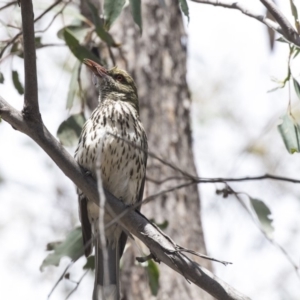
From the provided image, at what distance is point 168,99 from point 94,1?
3.12ft

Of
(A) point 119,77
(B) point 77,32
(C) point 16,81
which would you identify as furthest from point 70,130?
(B) point 77,32

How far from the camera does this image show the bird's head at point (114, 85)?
4156 millimetres

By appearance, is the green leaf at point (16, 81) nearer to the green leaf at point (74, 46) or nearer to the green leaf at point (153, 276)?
the green leaf at point (74, 46)

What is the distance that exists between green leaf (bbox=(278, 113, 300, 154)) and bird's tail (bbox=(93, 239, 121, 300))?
1.11m

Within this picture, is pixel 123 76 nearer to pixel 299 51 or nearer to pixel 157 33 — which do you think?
pixel 157 33

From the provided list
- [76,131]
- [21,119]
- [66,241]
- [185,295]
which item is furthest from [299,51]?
[185,295]

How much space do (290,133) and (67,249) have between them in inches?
58.4

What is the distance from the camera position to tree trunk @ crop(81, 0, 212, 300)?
451cm

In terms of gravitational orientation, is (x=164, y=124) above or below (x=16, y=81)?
above

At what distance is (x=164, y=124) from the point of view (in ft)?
16.0

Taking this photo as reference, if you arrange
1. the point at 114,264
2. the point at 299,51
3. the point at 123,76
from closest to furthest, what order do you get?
1. the point at 299,51
2. the point at 114,264
3. the point at 123,76

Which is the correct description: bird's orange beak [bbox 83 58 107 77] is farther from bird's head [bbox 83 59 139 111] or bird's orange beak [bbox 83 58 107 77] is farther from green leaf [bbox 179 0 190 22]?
green leaf [bbox 179 0 190 22]

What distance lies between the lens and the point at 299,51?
2957 millimetres

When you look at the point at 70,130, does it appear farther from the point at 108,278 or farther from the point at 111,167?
the point at 108,278
